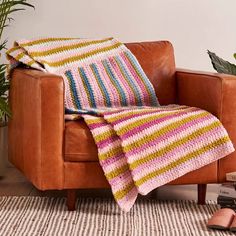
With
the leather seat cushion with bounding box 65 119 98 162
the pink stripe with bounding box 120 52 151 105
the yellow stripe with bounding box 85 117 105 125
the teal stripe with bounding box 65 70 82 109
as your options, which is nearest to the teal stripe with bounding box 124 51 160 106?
the pink stripe with bounding box 120 52 151 105

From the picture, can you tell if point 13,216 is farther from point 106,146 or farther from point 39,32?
point 39,32

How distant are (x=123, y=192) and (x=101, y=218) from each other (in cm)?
15

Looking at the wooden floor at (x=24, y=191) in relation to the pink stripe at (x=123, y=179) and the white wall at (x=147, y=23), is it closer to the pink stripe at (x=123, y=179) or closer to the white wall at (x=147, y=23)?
the pink stripe at (x=123, y=179)

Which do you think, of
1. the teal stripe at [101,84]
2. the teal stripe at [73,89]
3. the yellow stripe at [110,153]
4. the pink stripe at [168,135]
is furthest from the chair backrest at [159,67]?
the yellow stripe at [110,153]

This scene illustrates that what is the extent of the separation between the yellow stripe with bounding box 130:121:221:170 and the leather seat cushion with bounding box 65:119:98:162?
19 cm

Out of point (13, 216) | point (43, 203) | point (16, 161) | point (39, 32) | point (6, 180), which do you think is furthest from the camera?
point (39, 32)

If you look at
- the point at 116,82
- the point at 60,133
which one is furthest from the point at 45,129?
the point at 116,82

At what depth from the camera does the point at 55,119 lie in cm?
277

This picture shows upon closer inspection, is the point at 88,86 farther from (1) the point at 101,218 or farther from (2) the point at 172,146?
(1) the point at 101,218

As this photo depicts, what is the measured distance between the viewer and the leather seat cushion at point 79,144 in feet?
9.12

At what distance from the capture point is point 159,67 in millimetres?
3404

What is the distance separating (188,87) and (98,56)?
0.49m

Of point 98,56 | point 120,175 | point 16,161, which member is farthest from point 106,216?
point 98,56

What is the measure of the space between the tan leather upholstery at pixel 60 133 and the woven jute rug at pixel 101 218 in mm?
128
